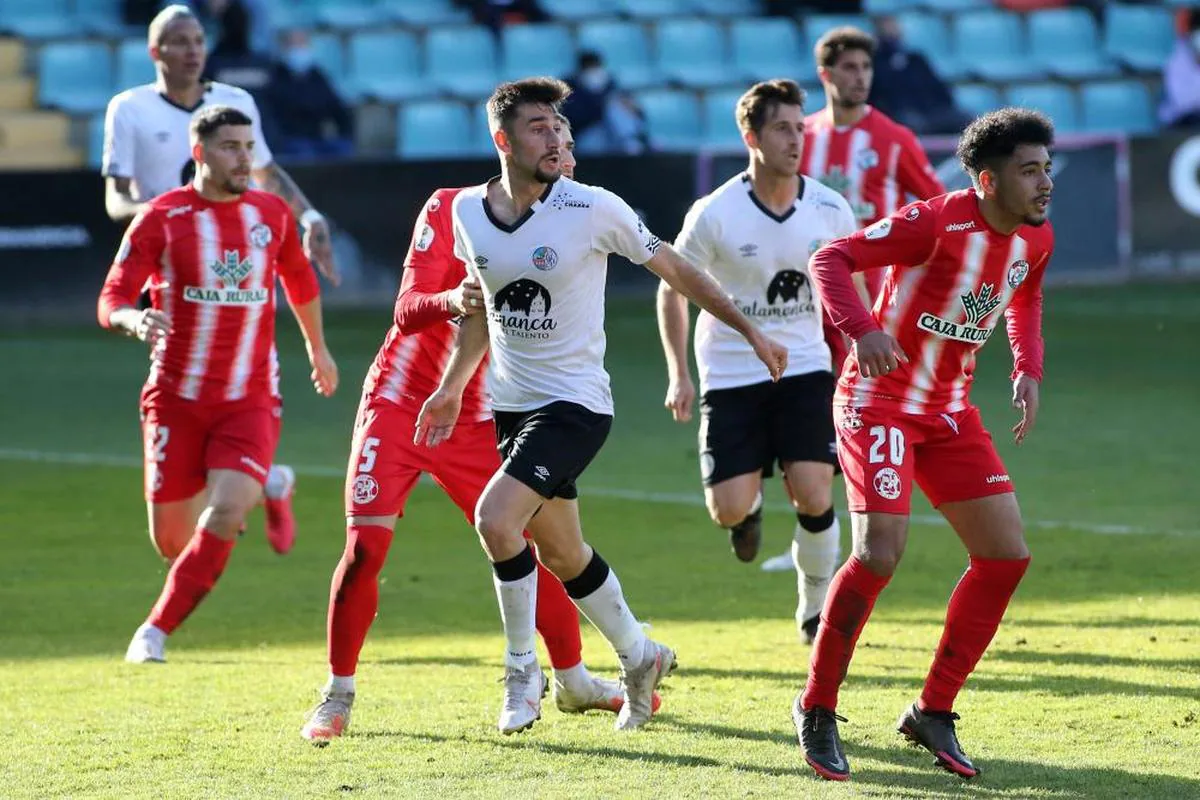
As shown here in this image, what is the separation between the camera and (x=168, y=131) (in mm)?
9578

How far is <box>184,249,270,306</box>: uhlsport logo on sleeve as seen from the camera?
8.34m

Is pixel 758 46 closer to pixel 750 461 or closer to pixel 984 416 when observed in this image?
pixel 984 416

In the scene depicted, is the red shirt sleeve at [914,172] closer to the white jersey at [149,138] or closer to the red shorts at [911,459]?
the white jersey at [149,138]

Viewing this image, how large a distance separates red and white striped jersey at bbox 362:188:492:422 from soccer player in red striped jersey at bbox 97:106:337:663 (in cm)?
144

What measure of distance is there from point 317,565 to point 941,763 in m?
4.72

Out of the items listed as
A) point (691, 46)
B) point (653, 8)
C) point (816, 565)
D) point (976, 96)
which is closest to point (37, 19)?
point (653, 8)

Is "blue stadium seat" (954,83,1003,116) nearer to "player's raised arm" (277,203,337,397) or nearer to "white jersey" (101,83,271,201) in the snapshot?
"white jersey" (101,83,271,201)

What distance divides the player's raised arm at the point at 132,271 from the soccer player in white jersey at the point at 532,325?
192cm

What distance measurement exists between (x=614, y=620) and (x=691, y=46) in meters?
16.5

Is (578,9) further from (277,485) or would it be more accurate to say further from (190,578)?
(190,578)

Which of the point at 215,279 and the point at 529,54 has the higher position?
the point at 529,54

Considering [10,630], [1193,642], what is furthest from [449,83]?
[1193,642]

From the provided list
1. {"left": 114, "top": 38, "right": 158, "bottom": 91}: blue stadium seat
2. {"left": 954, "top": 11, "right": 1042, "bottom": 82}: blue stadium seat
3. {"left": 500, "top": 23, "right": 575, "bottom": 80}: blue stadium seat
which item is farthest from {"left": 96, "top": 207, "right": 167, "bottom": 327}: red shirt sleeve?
{"left": 954, "top": 11, "right": 1042, "bottom": 82}: blue stadium seat

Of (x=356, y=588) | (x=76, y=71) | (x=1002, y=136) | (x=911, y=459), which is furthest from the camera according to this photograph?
(x=76, y=71)
